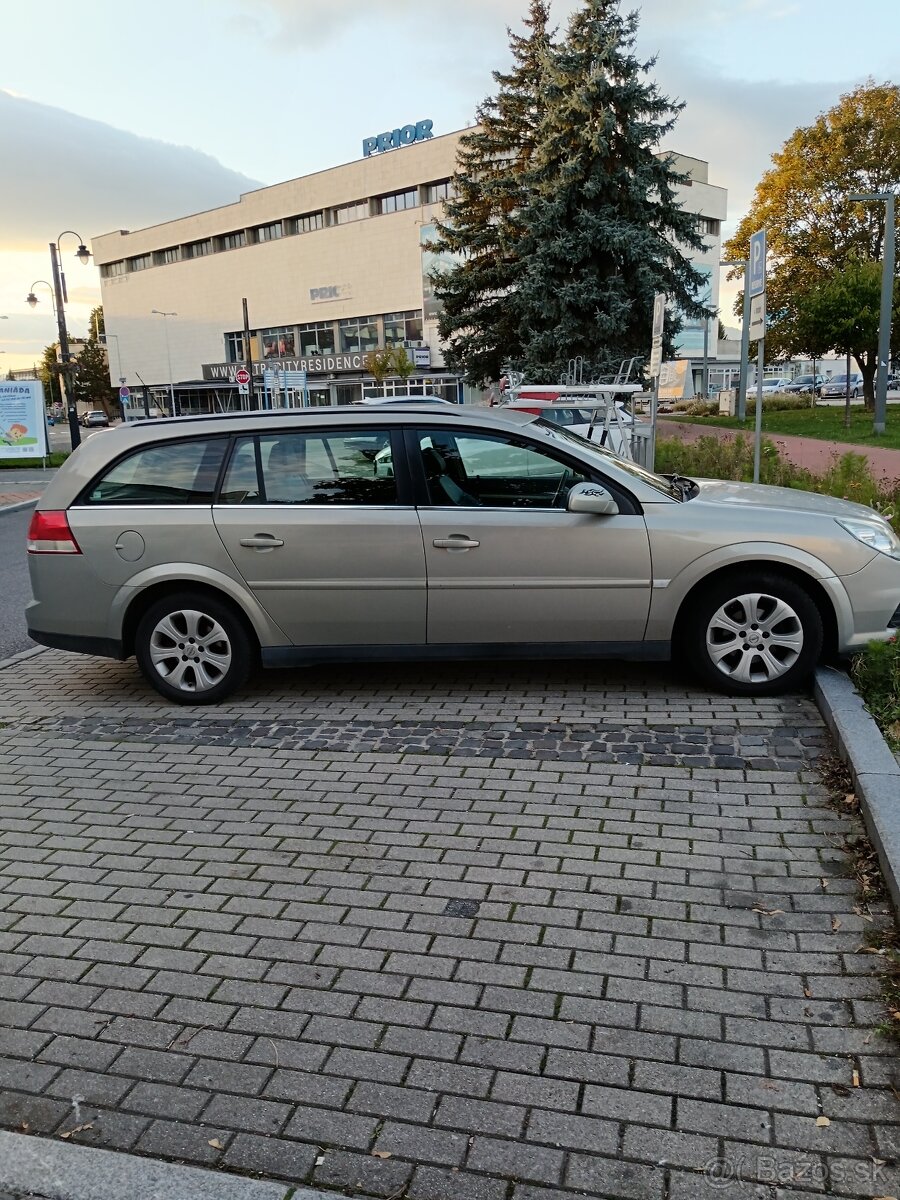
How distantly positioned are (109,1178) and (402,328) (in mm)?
70505

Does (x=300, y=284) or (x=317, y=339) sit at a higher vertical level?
(x=300, y=284)

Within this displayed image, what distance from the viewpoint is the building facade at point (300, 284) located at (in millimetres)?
66625

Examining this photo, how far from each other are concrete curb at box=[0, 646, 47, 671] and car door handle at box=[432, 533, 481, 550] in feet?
12.4

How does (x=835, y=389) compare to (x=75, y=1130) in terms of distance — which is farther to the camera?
(x=835, y=389)

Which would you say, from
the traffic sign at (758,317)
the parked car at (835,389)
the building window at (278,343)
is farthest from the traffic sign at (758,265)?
the building window at (278,343)

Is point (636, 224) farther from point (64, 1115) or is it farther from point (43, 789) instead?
point (64, 1115)

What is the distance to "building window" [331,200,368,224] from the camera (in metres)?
71.1

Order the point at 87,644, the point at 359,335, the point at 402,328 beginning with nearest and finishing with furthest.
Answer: the point at 87,644 → the point at 402,328 → the point at 359,335

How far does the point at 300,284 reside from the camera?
76.4 meters

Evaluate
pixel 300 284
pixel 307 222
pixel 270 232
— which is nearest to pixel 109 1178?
pixel 300 284

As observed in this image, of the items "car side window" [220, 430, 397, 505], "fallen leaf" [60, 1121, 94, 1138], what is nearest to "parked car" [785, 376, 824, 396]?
"car side window" [220, 430, 397, 505]

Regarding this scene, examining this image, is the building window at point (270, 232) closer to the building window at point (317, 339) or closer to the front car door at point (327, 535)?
the building window at point (317, 339)

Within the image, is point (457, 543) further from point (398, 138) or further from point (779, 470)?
point (398, 138)

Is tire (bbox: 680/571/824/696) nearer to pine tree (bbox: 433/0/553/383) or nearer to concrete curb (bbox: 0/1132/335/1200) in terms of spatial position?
concrete curb (bbox: 0/1132/335/1200)
